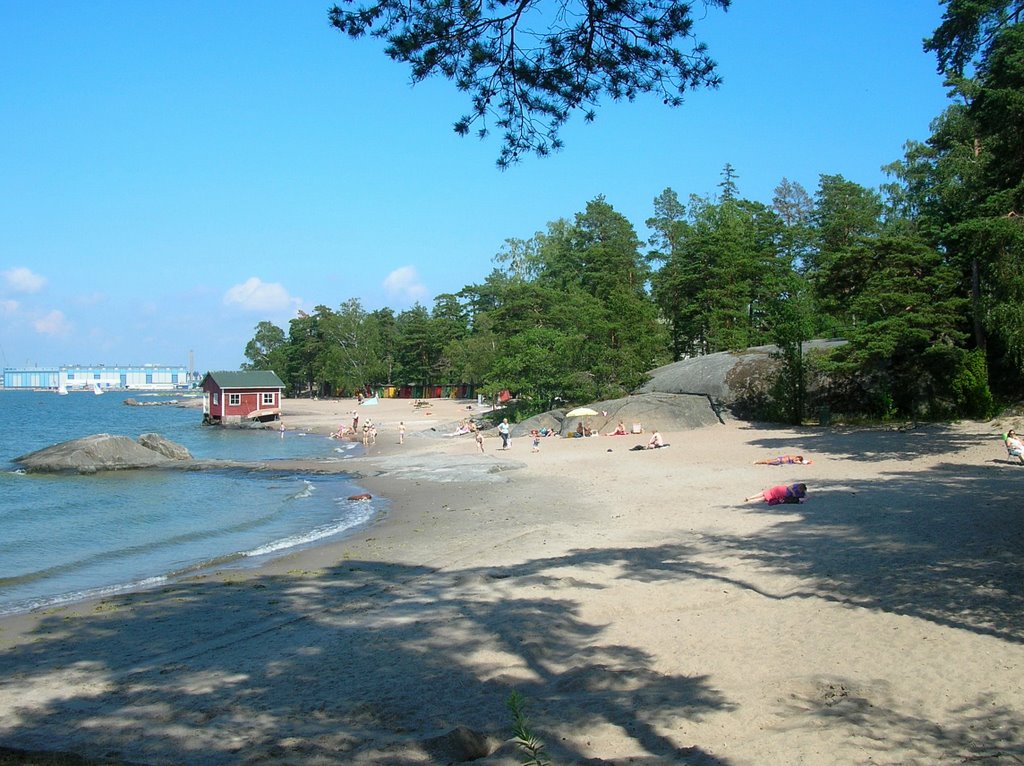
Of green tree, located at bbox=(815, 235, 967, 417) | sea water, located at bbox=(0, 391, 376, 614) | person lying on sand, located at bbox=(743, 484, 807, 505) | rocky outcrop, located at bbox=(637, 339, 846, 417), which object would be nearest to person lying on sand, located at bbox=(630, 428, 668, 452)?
green tree, located at bbox=(815, 235, 967, 417)

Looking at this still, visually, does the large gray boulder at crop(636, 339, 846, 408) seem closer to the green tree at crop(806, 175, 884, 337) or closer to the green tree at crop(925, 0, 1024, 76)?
the green tree at crop(806, 175, 884, 337)

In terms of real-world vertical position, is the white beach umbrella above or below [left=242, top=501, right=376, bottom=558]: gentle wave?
above

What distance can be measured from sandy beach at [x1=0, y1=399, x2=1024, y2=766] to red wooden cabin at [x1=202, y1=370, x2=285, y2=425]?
5610 cm

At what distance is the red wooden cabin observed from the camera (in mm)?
68438

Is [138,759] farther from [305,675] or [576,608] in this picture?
[576,608]

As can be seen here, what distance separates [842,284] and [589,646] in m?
24.1

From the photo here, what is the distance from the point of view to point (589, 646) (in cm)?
780

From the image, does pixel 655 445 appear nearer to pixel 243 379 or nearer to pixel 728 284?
pixel 728 284

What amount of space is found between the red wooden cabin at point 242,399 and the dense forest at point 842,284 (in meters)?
19.0

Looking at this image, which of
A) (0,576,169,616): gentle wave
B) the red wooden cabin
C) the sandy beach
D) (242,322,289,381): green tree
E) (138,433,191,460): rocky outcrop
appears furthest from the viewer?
(242,322,289,381): green tree

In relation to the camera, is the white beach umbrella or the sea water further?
the white beach umbrella

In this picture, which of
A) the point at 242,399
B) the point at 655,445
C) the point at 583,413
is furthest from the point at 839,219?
the point at 242,399

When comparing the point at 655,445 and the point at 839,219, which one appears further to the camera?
the point at 839,219

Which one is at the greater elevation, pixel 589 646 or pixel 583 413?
pixel 583 413
